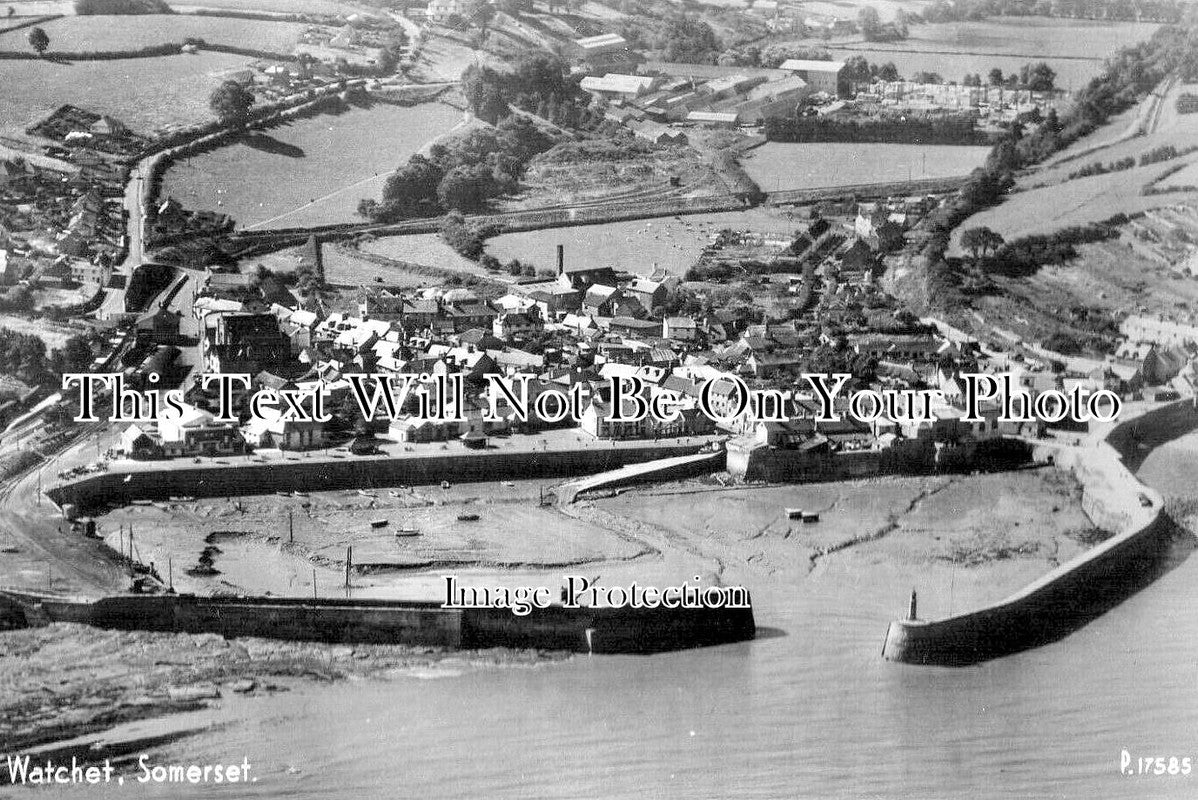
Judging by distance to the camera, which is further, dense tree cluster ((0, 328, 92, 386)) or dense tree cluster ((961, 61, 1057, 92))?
dense tree cluster ((961, 61, 1057, 92))

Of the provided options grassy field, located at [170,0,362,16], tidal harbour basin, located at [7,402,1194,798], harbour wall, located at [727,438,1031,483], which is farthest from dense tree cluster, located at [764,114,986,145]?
tidal harbour basin, located at [7,402,1194,798]

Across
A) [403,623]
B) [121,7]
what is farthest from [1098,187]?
[403,623]

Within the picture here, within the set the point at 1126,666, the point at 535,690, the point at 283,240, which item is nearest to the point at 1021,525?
the point at 1126,666

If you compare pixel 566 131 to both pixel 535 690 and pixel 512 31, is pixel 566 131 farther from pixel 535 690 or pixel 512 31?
pixel 535 690

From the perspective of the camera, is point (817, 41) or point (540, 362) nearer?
point (540, 362)

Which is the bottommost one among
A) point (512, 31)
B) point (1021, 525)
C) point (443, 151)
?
point (1021, 525)

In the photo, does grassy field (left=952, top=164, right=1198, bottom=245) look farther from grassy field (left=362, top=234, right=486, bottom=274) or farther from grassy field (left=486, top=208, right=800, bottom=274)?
grassy field (left=362, top=234, right=486, bottom=274)
